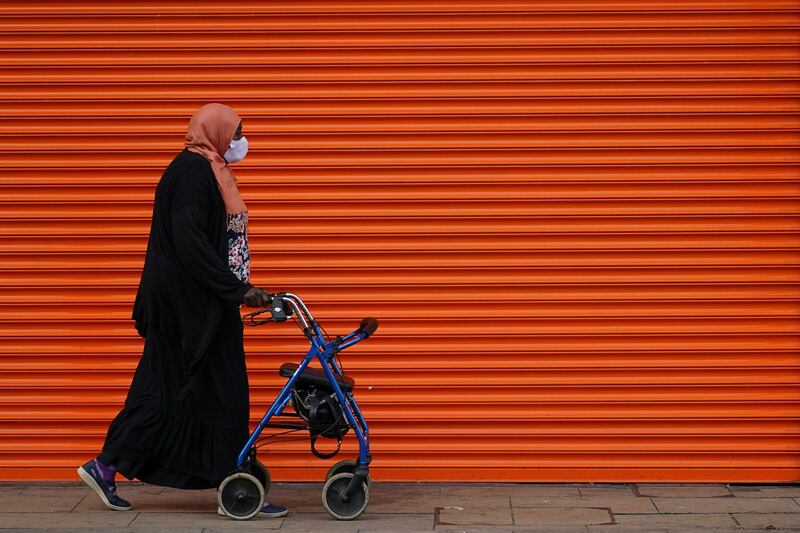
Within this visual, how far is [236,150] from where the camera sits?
6797 millimetres

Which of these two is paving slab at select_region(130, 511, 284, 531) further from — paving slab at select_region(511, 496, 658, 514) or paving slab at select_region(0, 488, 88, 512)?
paving slab at select_region(511, 496, 658, 514)

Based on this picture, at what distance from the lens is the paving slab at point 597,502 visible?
270 inches

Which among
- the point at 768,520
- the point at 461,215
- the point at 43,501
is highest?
the point at 461,215

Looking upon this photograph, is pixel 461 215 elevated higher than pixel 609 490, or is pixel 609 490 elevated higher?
pixel 461 215

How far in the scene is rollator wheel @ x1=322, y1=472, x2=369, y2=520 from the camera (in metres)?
6.64

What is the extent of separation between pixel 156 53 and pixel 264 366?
189 centimetres

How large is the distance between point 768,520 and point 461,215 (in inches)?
91.4

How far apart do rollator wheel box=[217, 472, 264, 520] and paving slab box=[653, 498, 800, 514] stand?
2075mm

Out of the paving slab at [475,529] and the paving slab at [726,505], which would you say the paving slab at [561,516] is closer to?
the paving slab at [475,529]

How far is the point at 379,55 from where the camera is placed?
751 centimetres

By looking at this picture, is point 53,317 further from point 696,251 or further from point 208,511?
point 696,251

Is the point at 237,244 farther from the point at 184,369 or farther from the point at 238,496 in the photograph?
the point at 238,496

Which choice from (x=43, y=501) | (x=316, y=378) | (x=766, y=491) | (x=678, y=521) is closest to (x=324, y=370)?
(x=316, y=378)

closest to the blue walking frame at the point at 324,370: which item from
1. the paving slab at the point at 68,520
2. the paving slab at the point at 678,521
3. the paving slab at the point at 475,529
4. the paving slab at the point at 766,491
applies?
the paving slab at the point at 475,529
